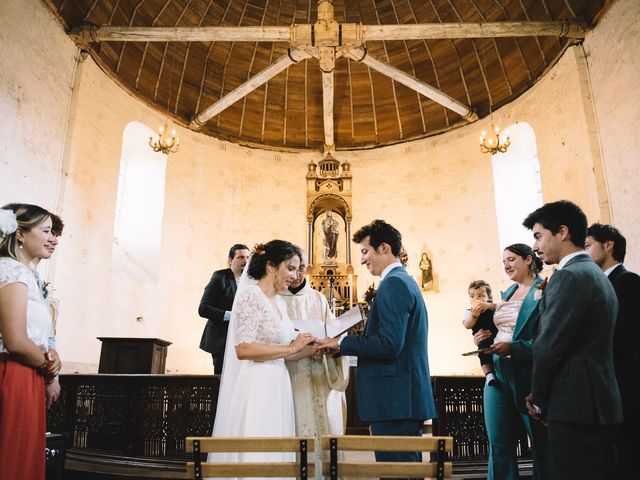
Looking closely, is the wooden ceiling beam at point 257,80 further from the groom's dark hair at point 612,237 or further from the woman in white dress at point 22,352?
the woman in white dress at point 22,352

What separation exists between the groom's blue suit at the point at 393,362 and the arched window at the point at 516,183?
6.95 meters

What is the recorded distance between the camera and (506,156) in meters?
9.48

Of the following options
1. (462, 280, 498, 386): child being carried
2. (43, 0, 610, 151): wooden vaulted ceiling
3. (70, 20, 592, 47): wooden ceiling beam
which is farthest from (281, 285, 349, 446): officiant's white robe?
(43, 0, 610, 151): wooden vaulted ceiling

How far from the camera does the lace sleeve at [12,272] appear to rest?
222cm

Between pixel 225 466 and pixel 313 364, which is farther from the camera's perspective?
pixel 313 364

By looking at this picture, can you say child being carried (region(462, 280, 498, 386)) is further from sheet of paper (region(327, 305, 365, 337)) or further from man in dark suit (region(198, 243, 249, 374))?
man in dark suit (region(198, 243, 249, 374))

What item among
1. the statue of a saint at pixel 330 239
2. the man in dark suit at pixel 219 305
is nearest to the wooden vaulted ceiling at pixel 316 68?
the statue of a saint at pixel 330 239

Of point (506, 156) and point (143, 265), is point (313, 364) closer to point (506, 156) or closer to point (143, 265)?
point (143, 265)

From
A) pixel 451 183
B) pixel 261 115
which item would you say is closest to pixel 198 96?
pixel 261 115

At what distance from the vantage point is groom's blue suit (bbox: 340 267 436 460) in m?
2.52

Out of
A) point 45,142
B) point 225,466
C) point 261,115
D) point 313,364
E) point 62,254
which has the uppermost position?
point 261,115

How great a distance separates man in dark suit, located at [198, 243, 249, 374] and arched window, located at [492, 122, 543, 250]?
230 inches

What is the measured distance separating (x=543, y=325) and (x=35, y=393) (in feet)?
7.43

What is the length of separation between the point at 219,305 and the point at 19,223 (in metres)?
2.39
